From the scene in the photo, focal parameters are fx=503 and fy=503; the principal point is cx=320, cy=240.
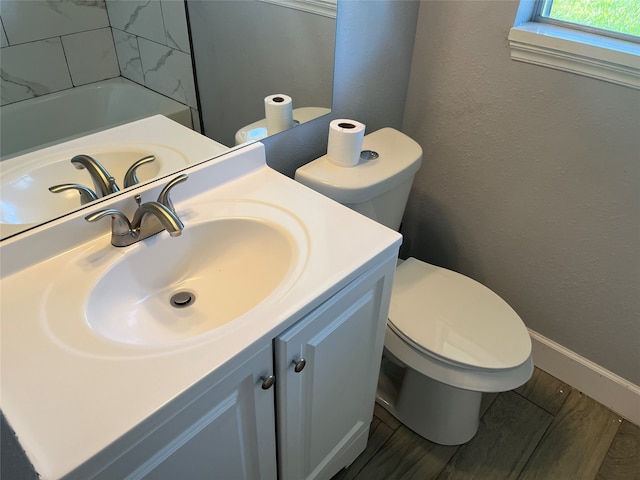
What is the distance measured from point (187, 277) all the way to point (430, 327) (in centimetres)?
71

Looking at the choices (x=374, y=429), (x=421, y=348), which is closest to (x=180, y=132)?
(x=421, y=348)

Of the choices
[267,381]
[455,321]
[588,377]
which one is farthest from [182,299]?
[588,377]

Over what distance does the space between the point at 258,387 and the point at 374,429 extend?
0.88m

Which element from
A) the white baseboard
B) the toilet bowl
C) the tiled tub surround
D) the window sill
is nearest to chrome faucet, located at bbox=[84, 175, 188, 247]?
the tiled tub surround

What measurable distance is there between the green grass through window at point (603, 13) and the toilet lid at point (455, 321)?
827 millimetres

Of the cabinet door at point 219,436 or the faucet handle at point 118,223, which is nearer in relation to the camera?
the cabinet door at point 219,436

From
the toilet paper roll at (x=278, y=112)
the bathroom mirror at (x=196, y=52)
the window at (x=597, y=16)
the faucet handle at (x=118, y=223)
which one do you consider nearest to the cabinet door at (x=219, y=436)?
the faucet handle at (x=118, y=223)

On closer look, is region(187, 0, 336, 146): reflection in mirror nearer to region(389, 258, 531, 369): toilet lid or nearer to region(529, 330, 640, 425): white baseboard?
region(389, 258, 531, 369): toilet lid

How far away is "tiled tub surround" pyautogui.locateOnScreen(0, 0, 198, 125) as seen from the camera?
0.92 m

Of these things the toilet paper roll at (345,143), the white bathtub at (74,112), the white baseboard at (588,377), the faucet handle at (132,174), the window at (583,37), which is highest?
the window at (583,37)

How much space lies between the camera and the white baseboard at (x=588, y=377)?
5.55ft

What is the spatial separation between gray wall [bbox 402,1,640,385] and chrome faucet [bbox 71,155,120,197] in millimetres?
1114

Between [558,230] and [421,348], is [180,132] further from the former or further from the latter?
[558,230]

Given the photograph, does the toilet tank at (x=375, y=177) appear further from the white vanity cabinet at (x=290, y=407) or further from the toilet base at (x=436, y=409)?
the toilet base at (x=436, y=409)
